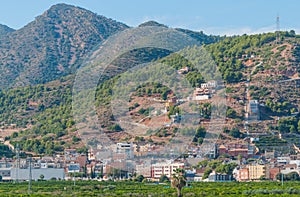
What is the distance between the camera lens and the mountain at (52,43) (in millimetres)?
167000

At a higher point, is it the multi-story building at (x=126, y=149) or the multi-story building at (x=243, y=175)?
the multi-story building at (x=126, y=149)

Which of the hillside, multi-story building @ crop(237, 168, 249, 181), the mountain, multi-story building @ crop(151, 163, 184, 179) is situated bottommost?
multi-story building @ crop(237, 168, 249, 181)

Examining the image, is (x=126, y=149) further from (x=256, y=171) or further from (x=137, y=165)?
(x=256, y=171)

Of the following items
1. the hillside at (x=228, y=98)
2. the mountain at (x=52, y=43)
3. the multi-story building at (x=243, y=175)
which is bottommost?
the multi-story building at (x=243, y=175)

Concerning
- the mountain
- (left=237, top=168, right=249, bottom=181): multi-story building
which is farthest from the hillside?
the mountain

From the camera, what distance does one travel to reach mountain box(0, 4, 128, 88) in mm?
167000

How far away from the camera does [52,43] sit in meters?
183

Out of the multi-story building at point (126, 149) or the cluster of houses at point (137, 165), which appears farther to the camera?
the multi-story building at point (126, 149)

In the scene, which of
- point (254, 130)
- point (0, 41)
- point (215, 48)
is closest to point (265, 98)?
point (254, 130)

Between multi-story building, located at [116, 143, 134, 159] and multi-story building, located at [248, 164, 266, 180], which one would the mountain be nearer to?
multi-story building, located at [116, 143, 134, 159]

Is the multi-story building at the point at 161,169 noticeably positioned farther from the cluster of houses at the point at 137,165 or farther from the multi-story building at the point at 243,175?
the multi-story building at the point at 243,175

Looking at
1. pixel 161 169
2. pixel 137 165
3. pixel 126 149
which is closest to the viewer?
pixel 161 169

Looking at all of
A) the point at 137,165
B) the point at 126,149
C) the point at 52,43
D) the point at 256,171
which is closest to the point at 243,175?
the point at 256,171

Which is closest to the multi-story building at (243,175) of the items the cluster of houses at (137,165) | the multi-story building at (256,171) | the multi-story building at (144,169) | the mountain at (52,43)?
the cluster of houses at (137,165)
